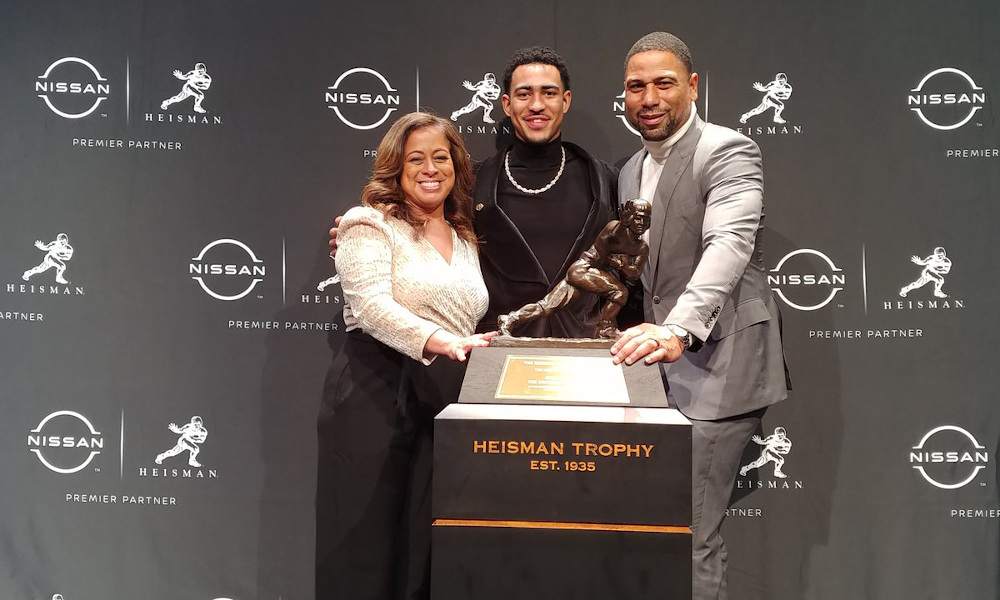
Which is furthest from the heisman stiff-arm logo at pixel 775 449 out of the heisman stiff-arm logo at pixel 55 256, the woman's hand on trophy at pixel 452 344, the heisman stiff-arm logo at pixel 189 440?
the heisman stiff-arm logo at pixel 55 256

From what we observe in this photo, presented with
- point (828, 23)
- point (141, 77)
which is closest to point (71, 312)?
point (141, 77)

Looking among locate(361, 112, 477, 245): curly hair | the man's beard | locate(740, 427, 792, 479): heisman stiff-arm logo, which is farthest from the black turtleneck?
locate(740, 427, 792, 479): heisman stiff-arm logo

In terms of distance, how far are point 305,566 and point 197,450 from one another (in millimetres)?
684

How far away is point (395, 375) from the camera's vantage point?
2551mm

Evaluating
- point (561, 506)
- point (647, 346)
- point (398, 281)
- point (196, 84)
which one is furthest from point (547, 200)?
point (196, 84)

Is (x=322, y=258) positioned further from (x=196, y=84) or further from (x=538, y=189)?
(x=538, y=189)

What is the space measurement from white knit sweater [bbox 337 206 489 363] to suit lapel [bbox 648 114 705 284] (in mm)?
617

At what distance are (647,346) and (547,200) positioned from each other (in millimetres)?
888

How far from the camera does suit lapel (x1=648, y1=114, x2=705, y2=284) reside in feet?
8.20

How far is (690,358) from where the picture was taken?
2.53 m

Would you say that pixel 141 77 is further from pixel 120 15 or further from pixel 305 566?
pixel 305 566

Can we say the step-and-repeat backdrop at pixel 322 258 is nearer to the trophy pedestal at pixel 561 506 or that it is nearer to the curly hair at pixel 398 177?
the curly hair at pixel 398 177

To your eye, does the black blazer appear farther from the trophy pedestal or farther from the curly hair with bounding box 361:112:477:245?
the trophy pedestal

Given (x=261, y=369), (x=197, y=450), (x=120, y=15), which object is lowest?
(x=197, y=450)
